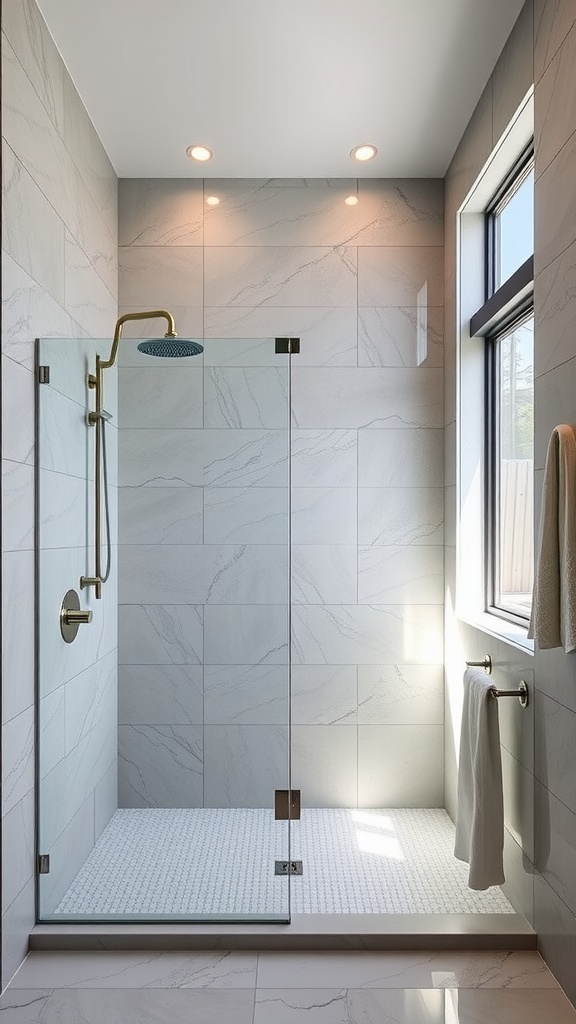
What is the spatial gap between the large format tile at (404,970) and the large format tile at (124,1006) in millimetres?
126

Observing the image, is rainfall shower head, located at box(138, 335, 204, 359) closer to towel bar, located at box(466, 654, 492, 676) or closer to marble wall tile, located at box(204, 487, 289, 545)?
marble wall tile, located at box(204, 487, 289, 545)

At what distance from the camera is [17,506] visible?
2.13 metres

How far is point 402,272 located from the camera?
11.3ft

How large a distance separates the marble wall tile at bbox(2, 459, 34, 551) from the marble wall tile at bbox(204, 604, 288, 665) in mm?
557

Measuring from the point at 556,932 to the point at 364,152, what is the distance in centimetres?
284

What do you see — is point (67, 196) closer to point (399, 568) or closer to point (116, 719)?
point (116, 719)

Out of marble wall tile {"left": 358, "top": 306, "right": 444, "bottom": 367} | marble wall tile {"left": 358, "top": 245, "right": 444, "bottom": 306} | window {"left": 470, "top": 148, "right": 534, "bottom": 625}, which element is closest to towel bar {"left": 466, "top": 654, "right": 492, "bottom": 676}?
window {"left": 470, "top": 148, "right": 534, "bottom": 625}

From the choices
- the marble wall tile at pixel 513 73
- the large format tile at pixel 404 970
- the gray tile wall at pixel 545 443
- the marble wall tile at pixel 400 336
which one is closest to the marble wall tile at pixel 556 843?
the gray tile wall at pixel 545 443

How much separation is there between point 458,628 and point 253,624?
115 centimetres

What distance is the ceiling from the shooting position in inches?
94.7

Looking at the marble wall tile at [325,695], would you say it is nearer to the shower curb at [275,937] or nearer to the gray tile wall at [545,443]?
the gray tile wall at [545,443]

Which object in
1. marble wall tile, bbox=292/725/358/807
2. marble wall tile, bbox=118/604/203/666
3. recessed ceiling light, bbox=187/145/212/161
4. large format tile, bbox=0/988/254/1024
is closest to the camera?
large format tile, bbox=0/988/254/1024

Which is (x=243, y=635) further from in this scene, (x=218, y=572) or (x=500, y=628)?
(x=500, y=628)

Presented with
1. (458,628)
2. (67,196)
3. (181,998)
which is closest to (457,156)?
(67,196)
